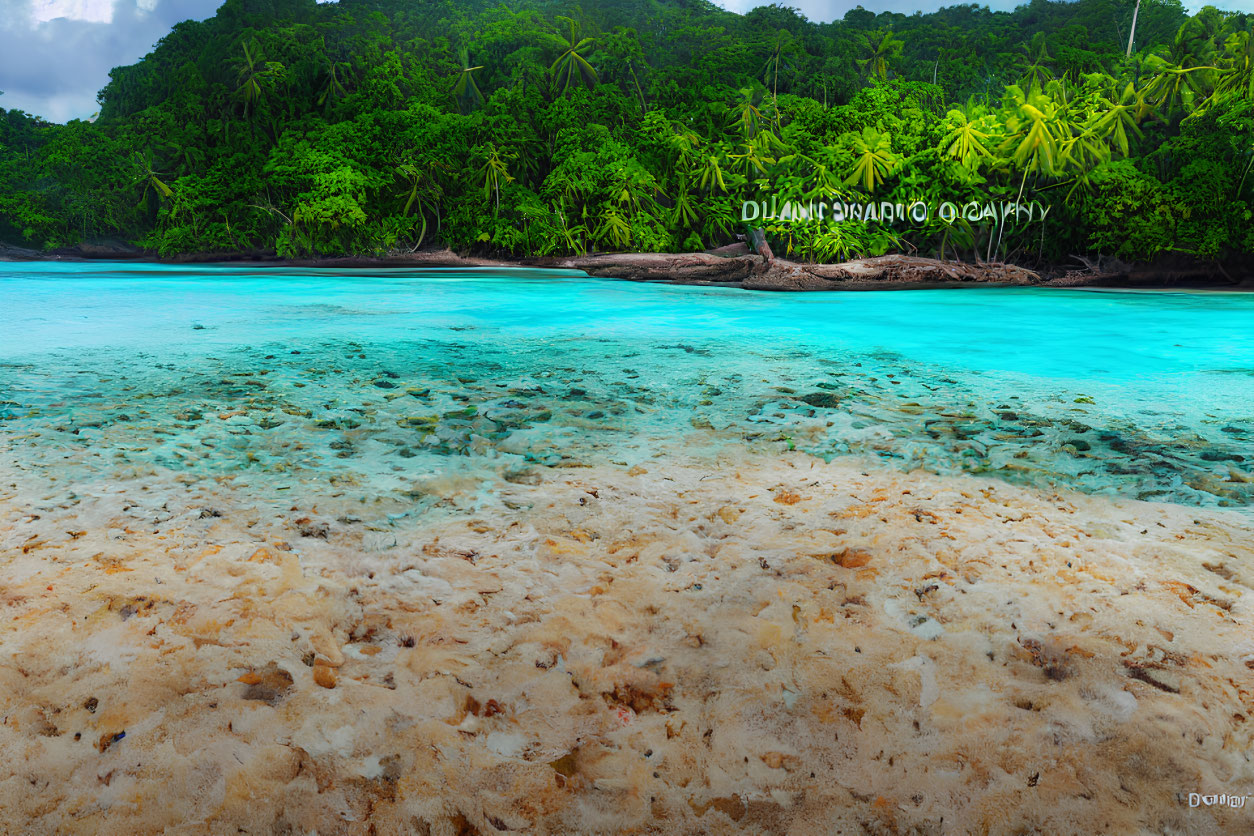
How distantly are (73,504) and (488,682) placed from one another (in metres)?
2.17

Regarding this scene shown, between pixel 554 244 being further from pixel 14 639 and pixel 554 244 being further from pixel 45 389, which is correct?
pixel 14 639

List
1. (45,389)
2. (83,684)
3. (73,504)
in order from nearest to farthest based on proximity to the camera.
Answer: (83,684) < (73,504) < (45,389)

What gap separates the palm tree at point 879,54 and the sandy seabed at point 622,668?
2757 centimetres

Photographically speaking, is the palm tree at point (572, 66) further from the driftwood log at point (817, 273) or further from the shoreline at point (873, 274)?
the driftwood log at point (817, 273)

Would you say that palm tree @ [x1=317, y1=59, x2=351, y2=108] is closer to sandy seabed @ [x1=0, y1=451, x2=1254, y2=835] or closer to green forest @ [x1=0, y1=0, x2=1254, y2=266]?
green forest @ [x1=0, y1=0, x2=1254, y2=266]

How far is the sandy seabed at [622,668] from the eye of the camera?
1446 mm

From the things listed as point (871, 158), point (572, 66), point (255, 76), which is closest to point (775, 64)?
point (572, 66)

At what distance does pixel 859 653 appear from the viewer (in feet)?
6.29

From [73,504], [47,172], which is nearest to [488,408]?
[73,504]

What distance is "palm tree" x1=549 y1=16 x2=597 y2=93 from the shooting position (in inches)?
1002

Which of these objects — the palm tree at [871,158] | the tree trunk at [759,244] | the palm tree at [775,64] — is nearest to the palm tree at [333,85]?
the palm tree at [775,64]

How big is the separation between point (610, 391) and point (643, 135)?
19685mm

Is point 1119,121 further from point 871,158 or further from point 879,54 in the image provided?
point 879,54

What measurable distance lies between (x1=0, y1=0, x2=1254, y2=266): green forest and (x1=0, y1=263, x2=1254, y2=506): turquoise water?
821 cm
